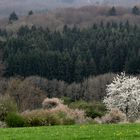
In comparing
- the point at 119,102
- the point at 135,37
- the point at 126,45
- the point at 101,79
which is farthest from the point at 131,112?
the point at 135,37

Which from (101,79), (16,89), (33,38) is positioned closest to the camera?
(16,89)

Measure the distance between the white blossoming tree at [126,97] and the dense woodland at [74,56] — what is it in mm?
59282

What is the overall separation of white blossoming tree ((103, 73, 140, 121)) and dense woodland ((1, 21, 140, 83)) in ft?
194

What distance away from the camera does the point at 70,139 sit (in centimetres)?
1792

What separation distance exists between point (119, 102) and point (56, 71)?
67.6 metres

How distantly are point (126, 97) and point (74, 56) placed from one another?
76704 mm

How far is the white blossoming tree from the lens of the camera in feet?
174

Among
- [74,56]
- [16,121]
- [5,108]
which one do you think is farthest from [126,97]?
[74,56]

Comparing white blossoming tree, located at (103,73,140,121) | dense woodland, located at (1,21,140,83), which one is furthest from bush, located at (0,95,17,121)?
dense woodland, located at (1,21,140,83)

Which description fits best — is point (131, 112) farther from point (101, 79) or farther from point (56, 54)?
point (56, 54)

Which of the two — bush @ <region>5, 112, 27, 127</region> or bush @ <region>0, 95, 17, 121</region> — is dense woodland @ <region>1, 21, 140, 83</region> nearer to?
bush @ <region>0, 95, 17, 121</region>

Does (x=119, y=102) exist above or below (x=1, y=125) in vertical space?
below

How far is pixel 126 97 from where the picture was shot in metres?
53.7

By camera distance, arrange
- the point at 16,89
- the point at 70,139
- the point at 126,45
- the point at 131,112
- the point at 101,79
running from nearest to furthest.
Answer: the point at 70,139, the point at 131,112, the point at 16,89, the point at 101,79, the point at 126,45
